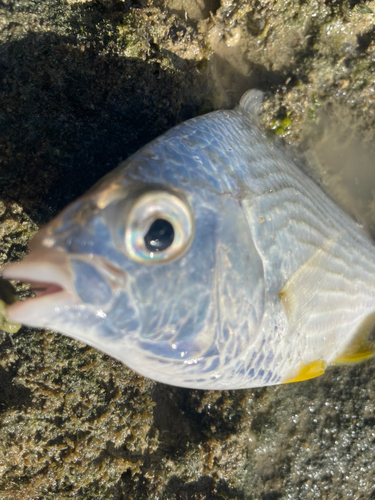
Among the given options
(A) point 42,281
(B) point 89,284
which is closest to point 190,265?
(B) point 89,284

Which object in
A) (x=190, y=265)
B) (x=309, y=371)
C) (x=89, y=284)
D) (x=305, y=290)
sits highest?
(x=89, y=284)

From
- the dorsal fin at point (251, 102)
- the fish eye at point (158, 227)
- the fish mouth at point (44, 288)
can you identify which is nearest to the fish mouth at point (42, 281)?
the fish mouth at point (44, 288)

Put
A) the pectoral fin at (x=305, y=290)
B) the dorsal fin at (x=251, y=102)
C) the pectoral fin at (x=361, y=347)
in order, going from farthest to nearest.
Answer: the pectoral fin at (x=361, y=347), the dorsal fin at (x=251, y=102), the pectoral fin at (x=305, y=290)

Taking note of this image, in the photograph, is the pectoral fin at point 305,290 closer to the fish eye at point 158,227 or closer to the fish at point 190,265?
the fish at point 190,265

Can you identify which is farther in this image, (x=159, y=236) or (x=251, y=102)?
(x=251, y=102)

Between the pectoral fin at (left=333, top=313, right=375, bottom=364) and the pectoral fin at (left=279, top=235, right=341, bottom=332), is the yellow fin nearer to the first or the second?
the pectoral fin at (left=279, top=235, right=341, bottom=332)

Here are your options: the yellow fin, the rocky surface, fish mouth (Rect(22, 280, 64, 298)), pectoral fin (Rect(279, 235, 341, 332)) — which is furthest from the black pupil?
the yellow fin

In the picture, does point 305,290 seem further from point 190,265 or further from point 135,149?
point 135,149

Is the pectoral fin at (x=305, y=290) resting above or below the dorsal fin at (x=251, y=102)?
below
